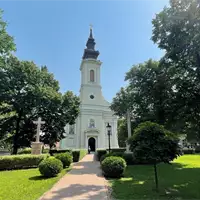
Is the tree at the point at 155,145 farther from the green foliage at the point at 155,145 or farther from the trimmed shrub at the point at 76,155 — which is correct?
the trimmed shrub at the point at 76,155

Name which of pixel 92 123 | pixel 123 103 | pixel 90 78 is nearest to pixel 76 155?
pixel 123 103

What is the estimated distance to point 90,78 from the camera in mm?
39875

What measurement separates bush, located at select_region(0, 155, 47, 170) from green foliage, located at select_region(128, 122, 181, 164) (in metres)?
8.94

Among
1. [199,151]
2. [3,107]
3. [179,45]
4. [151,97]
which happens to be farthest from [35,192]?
[199,151]

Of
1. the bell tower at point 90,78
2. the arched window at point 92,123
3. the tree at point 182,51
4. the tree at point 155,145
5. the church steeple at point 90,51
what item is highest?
the church steeple at point 90,51

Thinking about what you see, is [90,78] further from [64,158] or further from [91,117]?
[64,158]

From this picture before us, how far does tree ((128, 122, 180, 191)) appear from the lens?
6.60 m

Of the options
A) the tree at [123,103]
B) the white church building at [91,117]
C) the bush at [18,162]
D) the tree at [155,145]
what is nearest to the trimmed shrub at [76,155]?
the bush at [18,162]

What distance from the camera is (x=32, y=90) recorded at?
19312mm

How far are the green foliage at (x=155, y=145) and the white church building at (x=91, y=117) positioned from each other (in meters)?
27.3

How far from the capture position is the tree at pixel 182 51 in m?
9.99

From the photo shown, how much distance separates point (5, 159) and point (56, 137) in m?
11.1

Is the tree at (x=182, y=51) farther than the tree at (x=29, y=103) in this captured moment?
No

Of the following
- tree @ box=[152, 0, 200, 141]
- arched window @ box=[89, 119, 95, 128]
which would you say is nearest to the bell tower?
arched window @ box=[89, 119, 95, 128]
